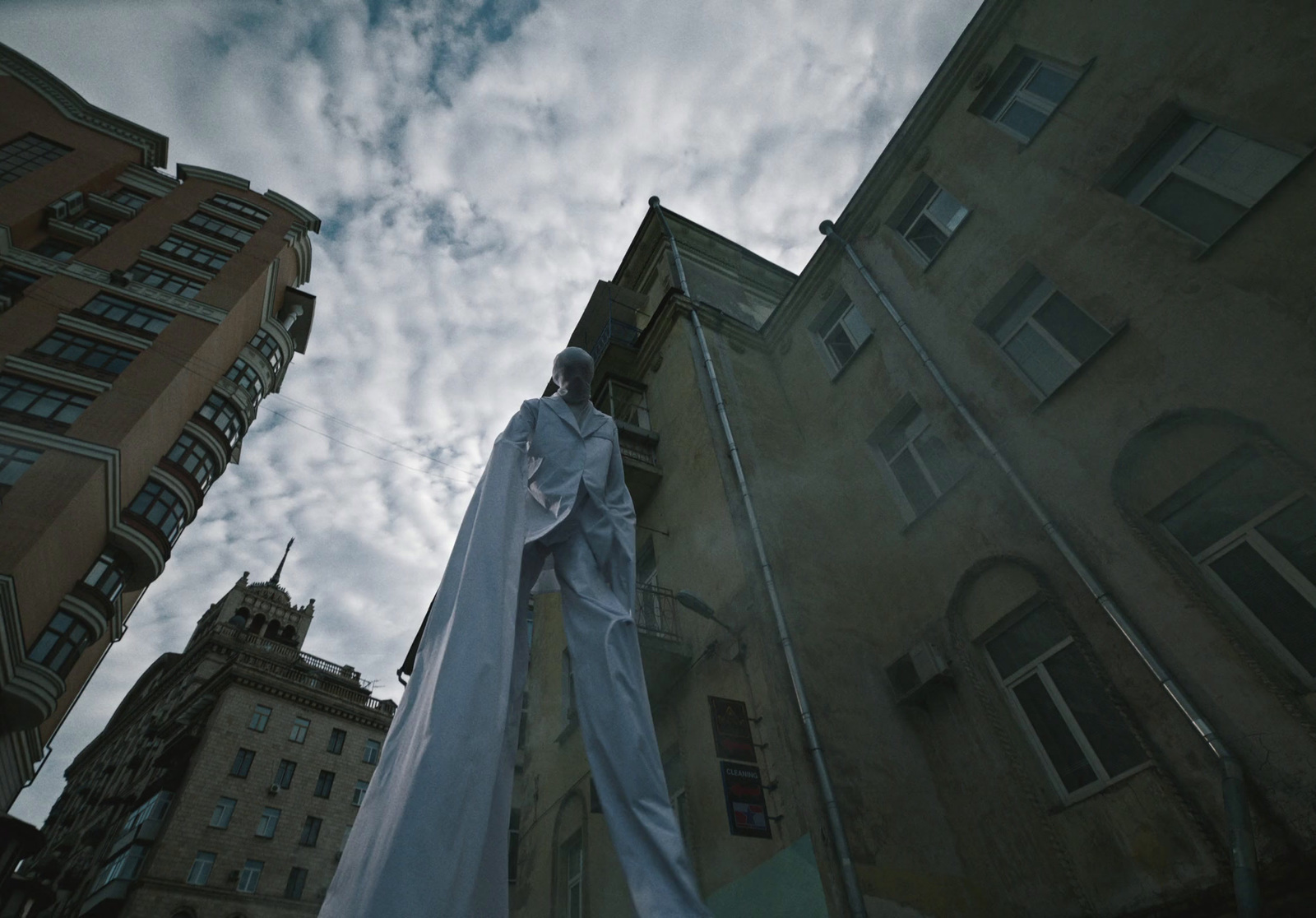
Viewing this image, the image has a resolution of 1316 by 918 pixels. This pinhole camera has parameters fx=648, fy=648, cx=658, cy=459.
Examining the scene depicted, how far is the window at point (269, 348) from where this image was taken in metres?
28.2

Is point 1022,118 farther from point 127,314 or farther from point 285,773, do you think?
point 285,773

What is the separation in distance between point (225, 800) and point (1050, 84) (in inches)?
1691

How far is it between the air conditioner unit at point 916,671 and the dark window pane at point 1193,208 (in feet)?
16.1

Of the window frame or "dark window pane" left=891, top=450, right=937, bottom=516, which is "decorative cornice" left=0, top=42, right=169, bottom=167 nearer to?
"dark window pane" left=891, top=450, right=937, bottom=516

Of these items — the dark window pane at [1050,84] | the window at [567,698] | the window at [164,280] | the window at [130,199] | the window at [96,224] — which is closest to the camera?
the dark window pane at [1050,84]

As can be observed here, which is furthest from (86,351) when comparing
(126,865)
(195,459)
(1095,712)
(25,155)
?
(1095,712)

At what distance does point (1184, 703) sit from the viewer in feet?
16.7

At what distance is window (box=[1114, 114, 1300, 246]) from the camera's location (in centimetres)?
591

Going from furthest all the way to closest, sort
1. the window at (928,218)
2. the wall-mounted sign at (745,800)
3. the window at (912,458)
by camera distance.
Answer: the window at (928,218) → the window at (912,458) → the wall-mounted sign at (745,800)

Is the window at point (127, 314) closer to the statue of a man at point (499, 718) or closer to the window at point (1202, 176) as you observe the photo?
the statue of a man at point (499, 718)

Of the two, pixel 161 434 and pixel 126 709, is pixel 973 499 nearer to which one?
pixel 161 434

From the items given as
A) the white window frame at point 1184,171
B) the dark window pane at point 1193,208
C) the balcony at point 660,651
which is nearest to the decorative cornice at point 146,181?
the balcony at point 660,651

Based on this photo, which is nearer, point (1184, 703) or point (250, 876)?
point (1184, 703)

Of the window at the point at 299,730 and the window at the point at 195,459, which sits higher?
the window at the point at 195,459
